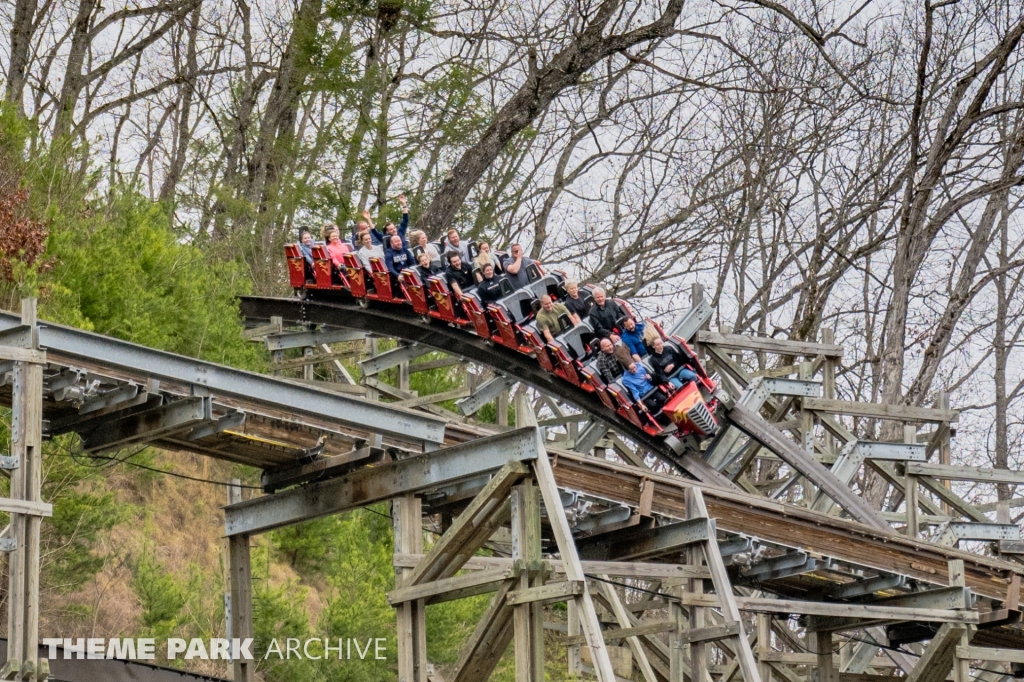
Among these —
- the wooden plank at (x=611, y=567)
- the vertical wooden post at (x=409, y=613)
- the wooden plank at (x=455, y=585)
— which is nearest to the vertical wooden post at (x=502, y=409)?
the wooden plank at (x=611, y=567)

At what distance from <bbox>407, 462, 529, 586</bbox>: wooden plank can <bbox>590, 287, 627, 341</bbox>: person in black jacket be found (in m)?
6.89

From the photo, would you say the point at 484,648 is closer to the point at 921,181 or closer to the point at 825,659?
the point at 825,659

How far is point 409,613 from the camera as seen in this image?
11.7 m

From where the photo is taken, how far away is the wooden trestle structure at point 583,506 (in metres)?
11.1

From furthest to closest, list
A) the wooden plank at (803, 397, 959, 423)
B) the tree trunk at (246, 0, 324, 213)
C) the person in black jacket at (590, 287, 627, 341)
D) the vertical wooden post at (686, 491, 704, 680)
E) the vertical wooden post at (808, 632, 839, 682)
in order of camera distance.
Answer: the tree trunk at (246, 0, 324, 213) → the person in black jacket at (590, 287, 627, 341) → the wooden plank at (803, 397, 959, 423) → the vertical wooden post at (808, 632, 839, 682) → the vertical wooden post at (686, 491, 704, 680)

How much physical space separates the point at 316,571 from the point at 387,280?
398cm

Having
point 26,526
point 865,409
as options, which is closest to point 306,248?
point 865,409

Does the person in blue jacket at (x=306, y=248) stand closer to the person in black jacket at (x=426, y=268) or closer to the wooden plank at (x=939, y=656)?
the person in black jacket at (x=426, y=268)

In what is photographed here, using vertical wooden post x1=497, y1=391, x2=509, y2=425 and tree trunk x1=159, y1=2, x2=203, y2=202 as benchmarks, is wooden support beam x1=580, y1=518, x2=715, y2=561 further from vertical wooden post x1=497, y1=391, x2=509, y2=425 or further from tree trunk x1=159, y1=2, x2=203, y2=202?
tree trunk x1=159, y1=2, x2=203, y2=202

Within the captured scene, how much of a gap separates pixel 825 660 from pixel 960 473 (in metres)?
2.48

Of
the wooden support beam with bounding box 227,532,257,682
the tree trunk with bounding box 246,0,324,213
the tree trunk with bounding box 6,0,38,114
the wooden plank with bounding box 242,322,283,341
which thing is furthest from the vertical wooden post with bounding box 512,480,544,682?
the tree trunk with bounding box 6,0,38,114

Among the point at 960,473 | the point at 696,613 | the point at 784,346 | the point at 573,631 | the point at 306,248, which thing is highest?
the point at 306,248

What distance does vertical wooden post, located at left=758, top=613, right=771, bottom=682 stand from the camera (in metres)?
16.3

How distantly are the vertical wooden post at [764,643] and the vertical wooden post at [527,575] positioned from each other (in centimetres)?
582
